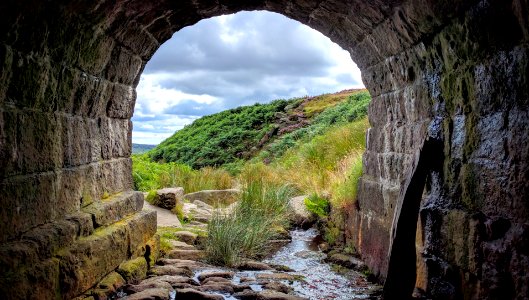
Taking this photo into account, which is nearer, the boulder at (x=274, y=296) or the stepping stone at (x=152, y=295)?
the stepping stone at (x=152, y=295)

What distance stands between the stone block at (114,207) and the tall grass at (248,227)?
3.91 ft

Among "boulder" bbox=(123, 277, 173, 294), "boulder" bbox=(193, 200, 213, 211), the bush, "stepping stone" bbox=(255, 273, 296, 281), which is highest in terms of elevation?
the bush

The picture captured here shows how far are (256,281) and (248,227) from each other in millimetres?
1918

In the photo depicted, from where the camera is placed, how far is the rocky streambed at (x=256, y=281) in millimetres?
4934

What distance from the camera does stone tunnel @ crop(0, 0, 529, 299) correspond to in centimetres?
318

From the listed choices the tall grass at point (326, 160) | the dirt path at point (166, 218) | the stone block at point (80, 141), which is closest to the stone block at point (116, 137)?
the stone block at point (80, 141)

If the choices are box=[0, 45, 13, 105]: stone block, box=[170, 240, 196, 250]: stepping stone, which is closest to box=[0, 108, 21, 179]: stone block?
box=[0, 45, 13, 105]: stone block

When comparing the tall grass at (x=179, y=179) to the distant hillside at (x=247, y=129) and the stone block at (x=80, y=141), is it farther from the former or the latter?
the distant hillside at (x=247, y=129)

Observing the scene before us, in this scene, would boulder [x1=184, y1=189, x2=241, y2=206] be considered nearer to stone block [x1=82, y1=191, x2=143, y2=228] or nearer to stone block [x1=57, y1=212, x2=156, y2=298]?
stone block [x1=82, y1=191, x2=143, y2=228]

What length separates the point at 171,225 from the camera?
27.0ft

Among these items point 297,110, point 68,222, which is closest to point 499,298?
point 68,222

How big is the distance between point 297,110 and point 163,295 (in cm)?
2440

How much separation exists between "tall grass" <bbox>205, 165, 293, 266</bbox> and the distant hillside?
12.0 meters

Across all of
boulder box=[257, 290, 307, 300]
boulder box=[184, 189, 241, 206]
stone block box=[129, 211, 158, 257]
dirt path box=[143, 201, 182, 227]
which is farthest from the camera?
boulder box=[184, 189, 241, 206]
